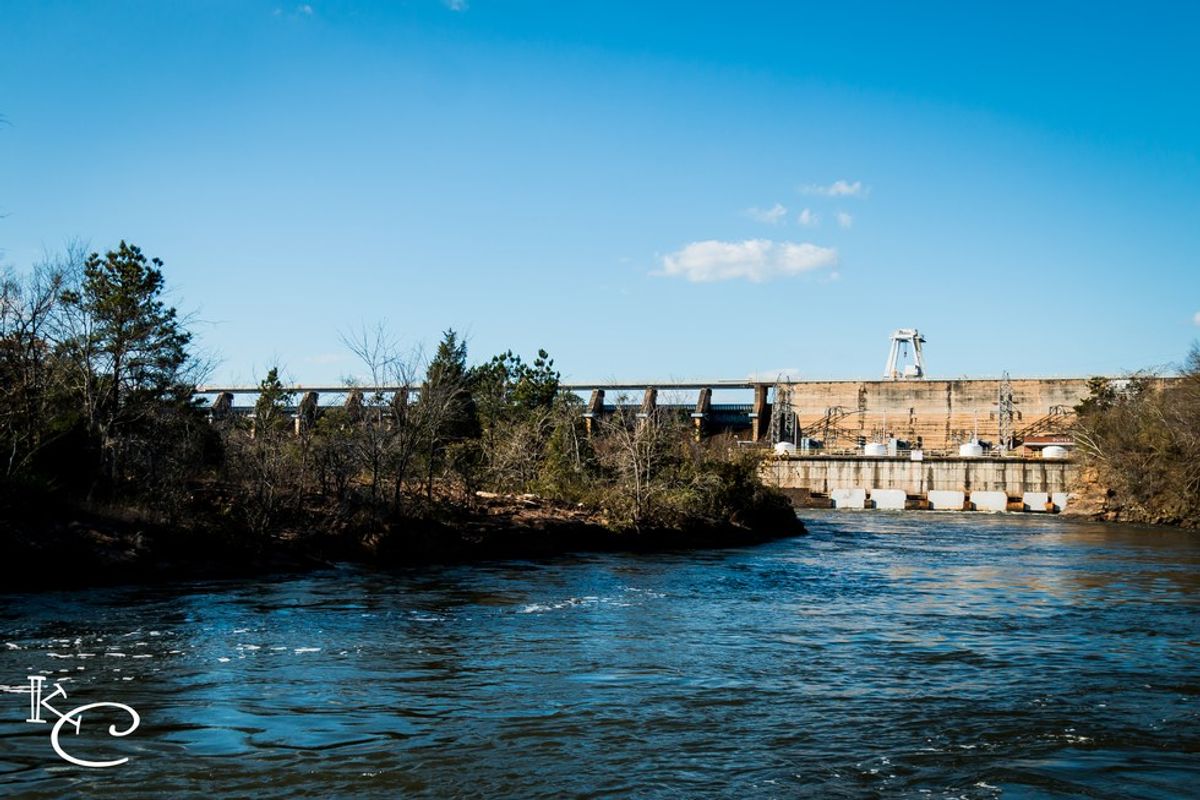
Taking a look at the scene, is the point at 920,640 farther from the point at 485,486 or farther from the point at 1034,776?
the point at 485,486

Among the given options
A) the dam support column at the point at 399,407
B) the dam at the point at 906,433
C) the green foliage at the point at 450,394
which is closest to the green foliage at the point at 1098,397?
the dam at the point at 906,433

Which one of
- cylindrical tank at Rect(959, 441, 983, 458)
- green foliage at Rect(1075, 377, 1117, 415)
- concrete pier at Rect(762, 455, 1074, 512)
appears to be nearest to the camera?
concrete pier at Rect(762, 455, 1074, 512)

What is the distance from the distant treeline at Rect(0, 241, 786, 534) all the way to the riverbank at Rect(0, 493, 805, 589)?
0.34m

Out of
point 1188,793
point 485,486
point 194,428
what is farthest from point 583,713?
point 485,486

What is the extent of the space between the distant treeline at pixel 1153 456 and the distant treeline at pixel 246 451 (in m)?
25.5

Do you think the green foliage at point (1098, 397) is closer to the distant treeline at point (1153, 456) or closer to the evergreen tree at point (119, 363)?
the distant treeline at point (1153, 456)

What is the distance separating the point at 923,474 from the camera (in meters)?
79.6

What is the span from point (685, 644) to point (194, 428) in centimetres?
2090

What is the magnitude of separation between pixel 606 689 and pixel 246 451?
19108 mm

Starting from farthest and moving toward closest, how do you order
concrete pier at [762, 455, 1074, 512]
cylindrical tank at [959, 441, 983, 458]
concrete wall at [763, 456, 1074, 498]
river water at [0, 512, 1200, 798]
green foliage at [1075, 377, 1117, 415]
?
cylindrical tank at [959, 441, 983, 458] < green foliage at [1075, 377, 1117, 415] < concrete wall at [763, 456, 1074, 498] < concrete pier at [762, 455, 1074, 512] < river water at [0, 512, 1200, 798]

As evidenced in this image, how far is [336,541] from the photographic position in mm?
27938

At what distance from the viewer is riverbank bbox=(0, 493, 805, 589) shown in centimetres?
2195

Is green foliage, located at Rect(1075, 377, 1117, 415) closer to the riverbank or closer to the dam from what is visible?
the dam

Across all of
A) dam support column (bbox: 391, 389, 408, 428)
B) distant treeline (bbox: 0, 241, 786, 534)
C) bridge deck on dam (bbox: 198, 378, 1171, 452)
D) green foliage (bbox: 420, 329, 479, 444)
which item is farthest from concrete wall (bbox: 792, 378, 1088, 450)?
dam support column (bbox: 391, 389, 408, 428)
